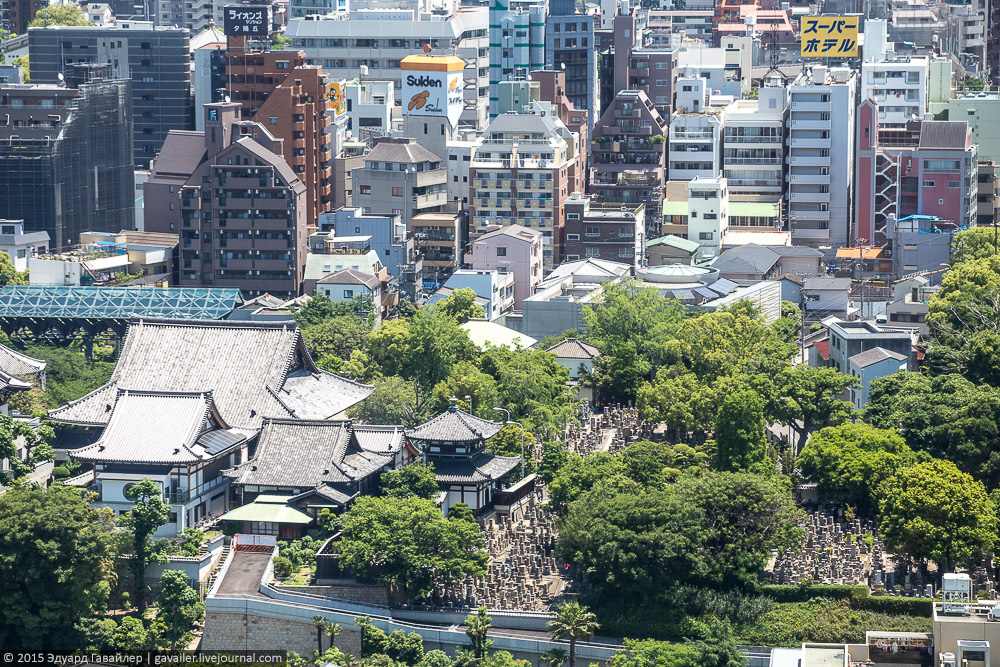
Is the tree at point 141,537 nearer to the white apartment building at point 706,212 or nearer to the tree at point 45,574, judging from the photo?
the tree at point 45,574

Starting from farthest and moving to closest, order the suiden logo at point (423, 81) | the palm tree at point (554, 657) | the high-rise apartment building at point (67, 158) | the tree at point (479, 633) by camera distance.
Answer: the suiden logo at point (423, 81) → the high-rise apartment building at point (67, 158) → the tree at point (479, 633) → the palm tree at point (554, 657)

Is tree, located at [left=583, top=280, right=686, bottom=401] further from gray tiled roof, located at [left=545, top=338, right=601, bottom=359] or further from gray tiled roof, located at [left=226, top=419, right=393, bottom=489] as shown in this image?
gray tiled roof, located at [left=226, top=419, right=393, bottom=489]

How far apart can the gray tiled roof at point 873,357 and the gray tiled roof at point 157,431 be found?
110 ft

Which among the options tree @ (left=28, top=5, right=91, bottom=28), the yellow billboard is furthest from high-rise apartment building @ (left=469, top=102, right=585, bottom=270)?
tree @ (left=28, top=5, right=91, bottom=28)

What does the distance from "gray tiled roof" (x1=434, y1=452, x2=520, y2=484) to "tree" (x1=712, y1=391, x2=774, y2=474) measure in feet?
29.9

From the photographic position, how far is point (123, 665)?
230 feet

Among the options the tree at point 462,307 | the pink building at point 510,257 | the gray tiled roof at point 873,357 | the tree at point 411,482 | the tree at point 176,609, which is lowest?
the tree at point 176,609

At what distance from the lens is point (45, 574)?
71250 mm

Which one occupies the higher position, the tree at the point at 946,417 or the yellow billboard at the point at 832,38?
the yellow billboard at the point at 832,38

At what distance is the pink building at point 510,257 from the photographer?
122562 millimetres

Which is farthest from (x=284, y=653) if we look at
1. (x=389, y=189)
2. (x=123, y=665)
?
(x=389, y=189)

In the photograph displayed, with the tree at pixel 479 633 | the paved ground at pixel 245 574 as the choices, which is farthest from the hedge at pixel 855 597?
the paved ground at pixel 245 574

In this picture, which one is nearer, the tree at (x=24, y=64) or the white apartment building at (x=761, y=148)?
the white apartment building at (x=761, y=148)

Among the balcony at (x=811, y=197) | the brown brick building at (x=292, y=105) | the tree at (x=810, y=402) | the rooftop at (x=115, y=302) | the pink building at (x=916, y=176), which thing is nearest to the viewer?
the tree at (x=810, y=402)
